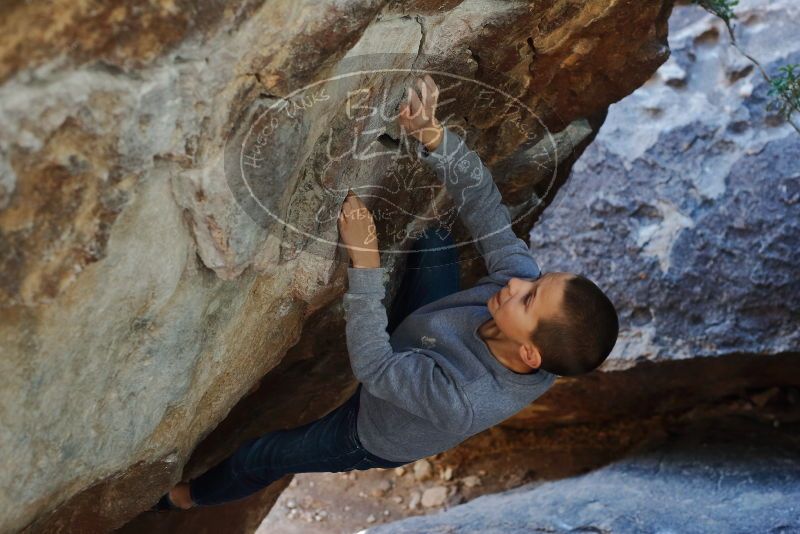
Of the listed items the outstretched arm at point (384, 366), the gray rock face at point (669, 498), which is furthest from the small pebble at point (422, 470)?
the outstretched arm at point (384, 366)

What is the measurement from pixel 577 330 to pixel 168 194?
0.89 m

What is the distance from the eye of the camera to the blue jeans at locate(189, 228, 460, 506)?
2.35 meters

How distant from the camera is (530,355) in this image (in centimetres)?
195

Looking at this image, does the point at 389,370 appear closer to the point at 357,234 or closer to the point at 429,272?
the point at 357,234

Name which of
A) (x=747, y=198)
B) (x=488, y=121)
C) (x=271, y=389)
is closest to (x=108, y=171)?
(x=488, y=121)

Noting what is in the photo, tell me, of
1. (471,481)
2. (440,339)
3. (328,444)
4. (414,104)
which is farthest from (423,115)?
(471,481)

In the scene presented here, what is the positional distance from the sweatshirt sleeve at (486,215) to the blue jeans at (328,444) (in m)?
0.21

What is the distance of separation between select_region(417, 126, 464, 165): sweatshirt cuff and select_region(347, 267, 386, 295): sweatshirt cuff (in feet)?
1.16

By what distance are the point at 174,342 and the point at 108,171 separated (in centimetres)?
56

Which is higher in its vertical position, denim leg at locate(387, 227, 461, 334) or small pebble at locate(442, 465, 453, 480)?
denim leg at locate(387, 227, 461, 334)

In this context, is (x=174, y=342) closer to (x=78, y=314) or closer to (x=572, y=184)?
(x=78, y=314)

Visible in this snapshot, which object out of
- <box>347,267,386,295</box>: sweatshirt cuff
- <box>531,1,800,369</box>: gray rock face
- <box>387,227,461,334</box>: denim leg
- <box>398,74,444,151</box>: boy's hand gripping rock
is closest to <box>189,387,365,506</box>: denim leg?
<box>387,227,461,334</box>: denim leg

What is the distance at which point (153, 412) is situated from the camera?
1.96m

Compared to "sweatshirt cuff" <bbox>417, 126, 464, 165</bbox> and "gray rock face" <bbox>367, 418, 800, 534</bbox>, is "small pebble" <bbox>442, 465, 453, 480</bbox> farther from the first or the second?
"sweatshirt cuff" <bbox>417, 126, 464, 165</bbox>
